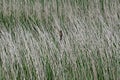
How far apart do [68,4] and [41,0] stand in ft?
1.14

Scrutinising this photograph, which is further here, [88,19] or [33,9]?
[33,9]

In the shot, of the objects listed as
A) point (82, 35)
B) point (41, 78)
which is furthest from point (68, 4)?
point (41, 78)

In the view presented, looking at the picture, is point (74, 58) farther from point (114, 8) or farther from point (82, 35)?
point (114, 8)

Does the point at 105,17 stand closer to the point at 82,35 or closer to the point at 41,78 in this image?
the point at 82,35

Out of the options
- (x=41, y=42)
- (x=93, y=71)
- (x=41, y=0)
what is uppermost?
(x=41, y=0)

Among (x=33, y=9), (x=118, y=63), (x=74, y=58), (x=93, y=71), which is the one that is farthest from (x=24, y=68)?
(x=33, y=9)

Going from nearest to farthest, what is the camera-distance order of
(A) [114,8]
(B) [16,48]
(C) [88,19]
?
(B) [16,48] → (C) [88,19] → (A) [114,8]

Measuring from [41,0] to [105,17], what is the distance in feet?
2.78

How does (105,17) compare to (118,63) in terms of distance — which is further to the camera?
(105,17)

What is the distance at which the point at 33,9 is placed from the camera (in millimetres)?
3225

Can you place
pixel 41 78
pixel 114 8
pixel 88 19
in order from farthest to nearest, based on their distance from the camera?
pixel 114 8
pixel 88 19
pixel 41 78

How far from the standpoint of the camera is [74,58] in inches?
87.8

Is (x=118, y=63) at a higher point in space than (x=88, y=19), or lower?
lower

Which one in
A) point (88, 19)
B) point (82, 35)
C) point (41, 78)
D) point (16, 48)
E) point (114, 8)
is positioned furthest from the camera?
point (114, 8)
